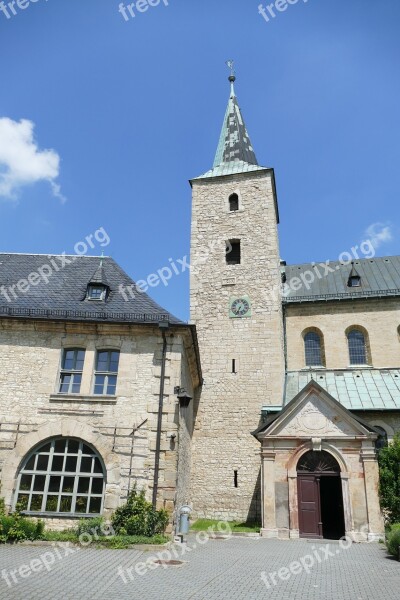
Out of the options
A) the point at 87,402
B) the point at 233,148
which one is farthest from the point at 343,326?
the point at 87,402

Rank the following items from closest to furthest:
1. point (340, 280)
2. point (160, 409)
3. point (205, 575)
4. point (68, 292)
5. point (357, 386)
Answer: point (205, 575), point (160, 409), point (68, 292), point (357, 386), point (340, 280)

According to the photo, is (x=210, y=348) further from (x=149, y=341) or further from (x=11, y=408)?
(x=11, y=408)

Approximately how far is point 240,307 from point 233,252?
3.85 m

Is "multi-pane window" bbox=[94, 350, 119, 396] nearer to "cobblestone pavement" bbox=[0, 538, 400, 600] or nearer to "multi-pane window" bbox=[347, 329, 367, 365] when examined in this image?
"cobblestone pavement" bbox=[0, 538, 400, 600]

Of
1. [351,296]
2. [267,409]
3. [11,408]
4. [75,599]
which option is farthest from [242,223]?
[75,599]

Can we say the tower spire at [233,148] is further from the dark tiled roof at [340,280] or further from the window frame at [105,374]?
the window frame at [105,374]

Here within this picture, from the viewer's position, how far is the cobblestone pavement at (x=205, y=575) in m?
7.35

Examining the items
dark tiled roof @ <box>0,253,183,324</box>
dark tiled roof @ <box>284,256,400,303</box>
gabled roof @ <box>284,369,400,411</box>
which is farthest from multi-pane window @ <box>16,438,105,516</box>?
dark tiled roof @ <box>284,256,400,303</box>

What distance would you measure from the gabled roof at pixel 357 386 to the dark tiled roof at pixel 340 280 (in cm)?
459

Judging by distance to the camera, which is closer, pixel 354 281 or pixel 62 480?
pixel 62 480

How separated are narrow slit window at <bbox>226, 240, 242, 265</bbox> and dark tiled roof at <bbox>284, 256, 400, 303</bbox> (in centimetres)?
391

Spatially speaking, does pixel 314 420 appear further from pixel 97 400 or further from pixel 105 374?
pixel 97 400

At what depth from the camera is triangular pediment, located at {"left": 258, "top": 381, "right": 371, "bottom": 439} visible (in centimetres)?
1650

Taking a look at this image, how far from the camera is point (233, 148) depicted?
30594 millimetres
